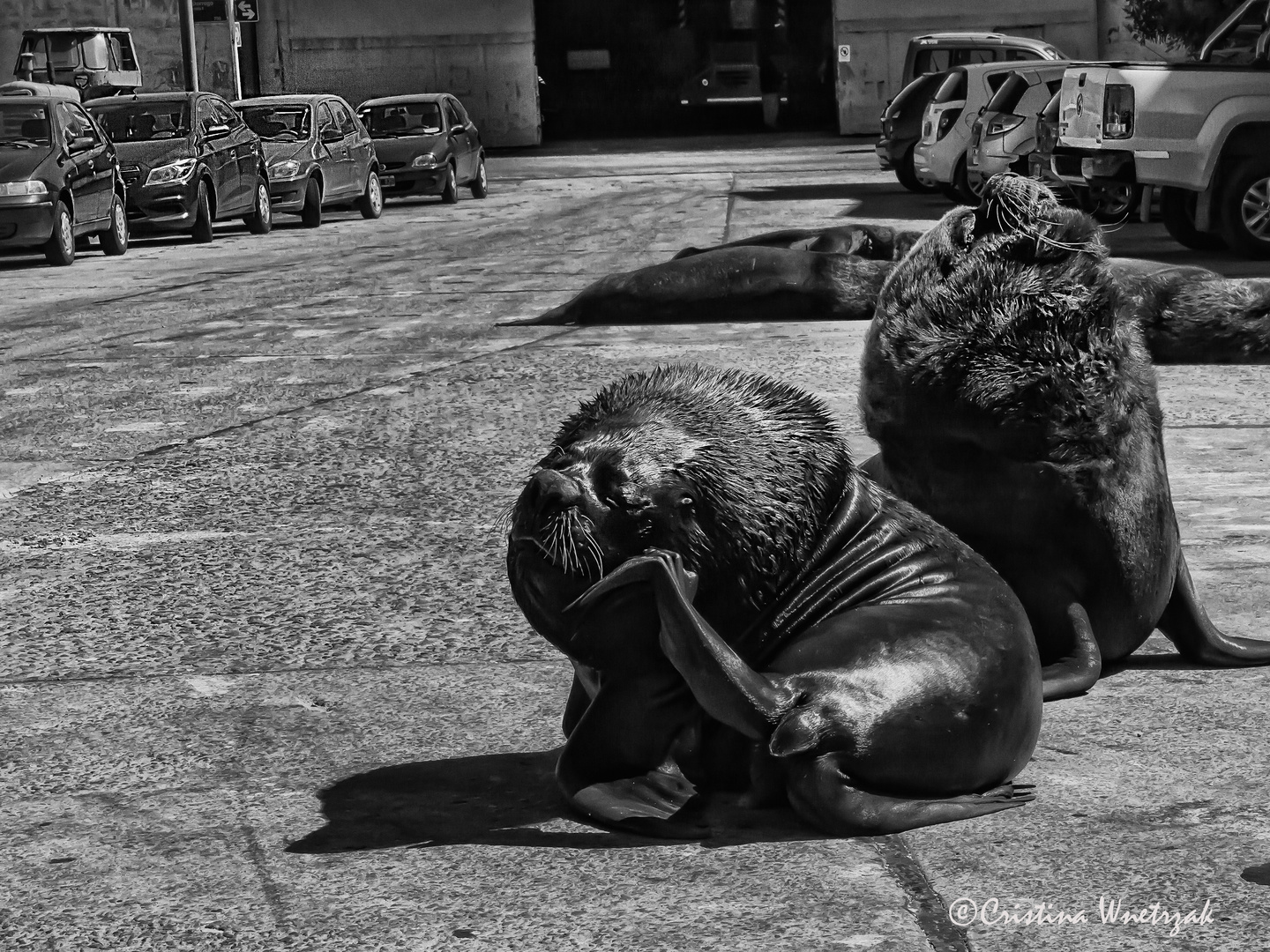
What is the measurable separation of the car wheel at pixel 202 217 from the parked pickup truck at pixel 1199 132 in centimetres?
1062

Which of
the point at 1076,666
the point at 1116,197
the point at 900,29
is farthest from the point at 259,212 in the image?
the point at 900,29

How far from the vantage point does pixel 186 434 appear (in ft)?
29.0

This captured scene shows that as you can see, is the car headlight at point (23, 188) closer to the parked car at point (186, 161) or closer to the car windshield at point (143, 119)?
the parked car at point (186, 161)

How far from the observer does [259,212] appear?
24531 mm

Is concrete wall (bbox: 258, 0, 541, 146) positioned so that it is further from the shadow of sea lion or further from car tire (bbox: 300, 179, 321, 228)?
the shadow of sea lion

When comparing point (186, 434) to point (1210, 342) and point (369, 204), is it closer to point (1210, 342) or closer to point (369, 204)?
point (1210, 342)

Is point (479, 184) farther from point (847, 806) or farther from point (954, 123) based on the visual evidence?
point (847, 806)

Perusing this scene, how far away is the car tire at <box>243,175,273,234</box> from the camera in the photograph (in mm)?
24469

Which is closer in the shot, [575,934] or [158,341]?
[575,934]

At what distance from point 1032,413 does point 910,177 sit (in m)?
24.2

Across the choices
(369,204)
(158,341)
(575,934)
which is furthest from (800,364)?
(369,204)

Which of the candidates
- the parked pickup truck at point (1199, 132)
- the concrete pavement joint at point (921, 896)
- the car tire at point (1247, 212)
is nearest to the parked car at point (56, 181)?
the parked pickup truck at point (1199, 132)

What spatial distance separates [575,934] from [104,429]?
6.42 metres

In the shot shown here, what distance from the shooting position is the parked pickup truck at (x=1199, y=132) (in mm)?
15938
